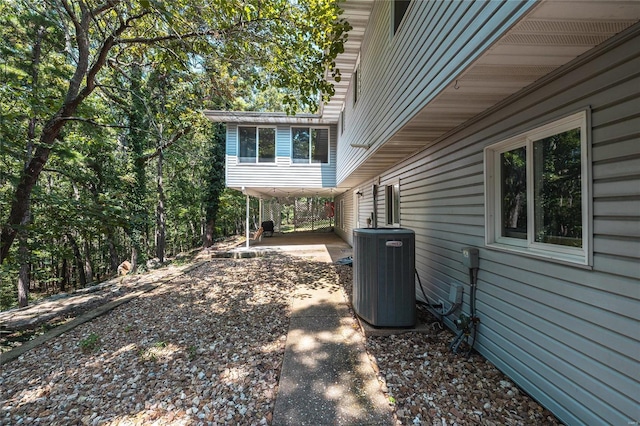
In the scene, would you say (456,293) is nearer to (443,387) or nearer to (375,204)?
(443,387)

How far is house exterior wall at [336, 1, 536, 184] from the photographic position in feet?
5.92

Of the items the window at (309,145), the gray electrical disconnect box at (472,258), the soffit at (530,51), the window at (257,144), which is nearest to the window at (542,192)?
the gray electrical disconnect box at (472,258)

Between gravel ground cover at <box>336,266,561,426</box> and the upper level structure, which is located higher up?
the upper level structure

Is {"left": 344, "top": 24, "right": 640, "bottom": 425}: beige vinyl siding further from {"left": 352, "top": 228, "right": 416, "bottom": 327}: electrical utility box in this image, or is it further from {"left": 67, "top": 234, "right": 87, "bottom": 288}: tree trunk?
{"left": 67, "top": 234, "right": 87, "bottom": 288}: tree trunk

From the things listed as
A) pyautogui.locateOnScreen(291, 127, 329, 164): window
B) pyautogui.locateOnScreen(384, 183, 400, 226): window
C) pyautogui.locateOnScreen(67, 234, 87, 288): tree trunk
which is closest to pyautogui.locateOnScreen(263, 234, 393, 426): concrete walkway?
pyautogui.locateOnScreen(384, 183, 400, 226): window

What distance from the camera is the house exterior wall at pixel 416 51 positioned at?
180 centimetres

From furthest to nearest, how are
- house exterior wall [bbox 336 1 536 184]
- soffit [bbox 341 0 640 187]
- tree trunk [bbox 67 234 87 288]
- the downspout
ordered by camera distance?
tree trunk [bbox 67 234 87 288] → the downspout → house exterior wall [bbox 336 1 536 184] → soffit [bbox 341 0 640 187]

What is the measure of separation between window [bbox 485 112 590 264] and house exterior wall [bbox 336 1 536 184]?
880 mm

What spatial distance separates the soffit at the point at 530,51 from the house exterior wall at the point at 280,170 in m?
8.23

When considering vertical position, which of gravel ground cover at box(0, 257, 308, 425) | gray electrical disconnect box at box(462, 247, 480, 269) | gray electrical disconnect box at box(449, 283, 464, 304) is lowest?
gravel ground cover at box(0, 257, 308, 425)

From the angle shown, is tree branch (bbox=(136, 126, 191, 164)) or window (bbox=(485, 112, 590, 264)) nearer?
window (bbox=(485, 112, 590, 264))

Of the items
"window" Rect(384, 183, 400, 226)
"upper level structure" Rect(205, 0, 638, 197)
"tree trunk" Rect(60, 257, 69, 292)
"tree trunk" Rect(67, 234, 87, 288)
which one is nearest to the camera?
"upper level structure" Rect(205, 0, 638, 197)

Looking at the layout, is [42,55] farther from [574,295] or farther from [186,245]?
[186,245]

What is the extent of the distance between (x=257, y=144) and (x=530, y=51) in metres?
10.2
